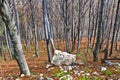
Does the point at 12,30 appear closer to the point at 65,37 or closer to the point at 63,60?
the point at 63,60

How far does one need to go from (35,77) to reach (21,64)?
0.92 meters

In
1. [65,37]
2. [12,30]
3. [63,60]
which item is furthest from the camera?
[65,37]

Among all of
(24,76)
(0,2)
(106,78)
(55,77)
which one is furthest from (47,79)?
(0,2)

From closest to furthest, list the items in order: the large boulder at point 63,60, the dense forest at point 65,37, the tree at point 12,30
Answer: the tree at point 12,30 < the dense forest at point 65,37 < the large boulder at point 63,60

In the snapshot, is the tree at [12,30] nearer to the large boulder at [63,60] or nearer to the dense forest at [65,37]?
the dense forest at [65,37]

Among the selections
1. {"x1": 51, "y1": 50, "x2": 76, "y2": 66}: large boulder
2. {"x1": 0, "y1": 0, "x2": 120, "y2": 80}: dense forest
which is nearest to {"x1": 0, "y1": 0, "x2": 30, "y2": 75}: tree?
{"x1": 0, "y1": 0, "x2": 120, "y2": 80}: dense forest

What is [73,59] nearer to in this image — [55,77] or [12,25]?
[55,77]

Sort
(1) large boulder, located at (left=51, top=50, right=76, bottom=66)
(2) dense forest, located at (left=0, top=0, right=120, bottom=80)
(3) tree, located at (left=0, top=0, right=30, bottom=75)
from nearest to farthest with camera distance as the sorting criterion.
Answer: (3) tree, located at (left=0, top=0, right=30, bottom=75)
(2) dense forest, located at (left=0, top=0, right=120, bottom=80)
(1) large boulder, located at (left=51, top=50, right=76, bottom=66)

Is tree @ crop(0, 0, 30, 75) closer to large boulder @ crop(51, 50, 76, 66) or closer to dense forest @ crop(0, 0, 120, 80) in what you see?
dense forest @ crop(0, 0, 120, 80)

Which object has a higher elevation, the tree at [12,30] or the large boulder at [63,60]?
the tree at [12,30]

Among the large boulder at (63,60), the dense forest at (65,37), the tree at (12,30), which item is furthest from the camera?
the large boulder at (63,60)

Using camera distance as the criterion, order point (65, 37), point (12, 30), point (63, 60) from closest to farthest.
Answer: point (12, 30)
point (63, 60)
point (65, 37)

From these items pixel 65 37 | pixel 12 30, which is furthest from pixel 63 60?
pixel 65 37

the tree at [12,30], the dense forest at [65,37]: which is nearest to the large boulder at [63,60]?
the dense forest at [65,37]
